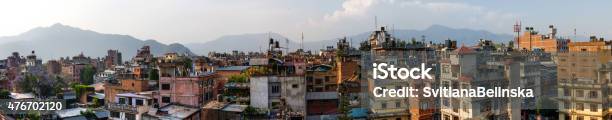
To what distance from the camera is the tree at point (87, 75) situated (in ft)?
230

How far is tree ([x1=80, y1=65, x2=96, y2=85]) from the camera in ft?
230

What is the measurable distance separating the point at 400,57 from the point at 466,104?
9.30 meters

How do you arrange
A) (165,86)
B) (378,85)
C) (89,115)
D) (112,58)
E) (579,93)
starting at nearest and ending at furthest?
(579,93) → (378,85) → (165,86) → (89,115) → (112,58)

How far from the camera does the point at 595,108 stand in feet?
74.9

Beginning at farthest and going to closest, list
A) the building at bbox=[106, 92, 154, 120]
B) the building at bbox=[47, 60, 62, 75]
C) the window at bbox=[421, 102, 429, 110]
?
the building at bbox=[47, 60, 62, 75], the building at bbox=[106, 92, 154, 120], the window at bbox=[421, 102, 429, 110]

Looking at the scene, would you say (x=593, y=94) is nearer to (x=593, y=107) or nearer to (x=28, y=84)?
(x=593, y=107)

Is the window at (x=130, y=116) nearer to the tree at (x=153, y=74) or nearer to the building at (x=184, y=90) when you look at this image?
the building at (x=184, y=90)

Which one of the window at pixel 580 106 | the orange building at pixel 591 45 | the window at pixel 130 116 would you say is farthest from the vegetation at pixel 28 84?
the orange building at pixel 591 45

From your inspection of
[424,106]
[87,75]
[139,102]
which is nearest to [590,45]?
[424,106]

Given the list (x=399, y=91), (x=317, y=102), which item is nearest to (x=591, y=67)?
(x=399, y=91)

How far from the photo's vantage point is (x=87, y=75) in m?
70.8

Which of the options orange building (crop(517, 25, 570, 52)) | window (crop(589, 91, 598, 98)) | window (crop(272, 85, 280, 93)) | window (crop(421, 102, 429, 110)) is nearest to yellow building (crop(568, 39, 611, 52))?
orange building (crop(517, 25, 570, 52))

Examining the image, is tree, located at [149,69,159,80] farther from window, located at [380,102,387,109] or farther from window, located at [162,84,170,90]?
window, located at [380,102,387,109]

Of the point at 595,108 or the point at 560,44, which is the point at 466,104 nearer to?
the point at 595,108
